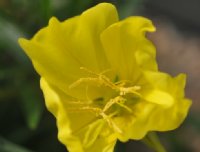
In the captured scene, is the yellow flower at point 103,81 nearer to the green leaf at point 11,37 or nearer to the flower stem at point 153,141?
the flower stem at point 153,141

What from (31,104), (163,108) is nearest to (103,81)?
(163,108)

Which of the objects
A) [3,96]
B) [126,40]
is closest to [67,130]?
[126,40]

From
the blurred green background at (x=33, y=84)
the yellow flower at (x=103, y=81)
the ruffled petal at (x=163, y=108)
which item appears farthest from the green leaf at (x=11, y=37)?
the ruffled petal at (x=163, y=108)

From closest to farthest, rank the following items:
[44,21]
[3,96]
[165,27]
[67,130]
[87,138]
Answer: [67,130] < [87,138] < [44,21] < [3,96] < [165,27]

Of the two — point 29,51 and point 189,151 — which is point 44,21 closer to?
point 29,51

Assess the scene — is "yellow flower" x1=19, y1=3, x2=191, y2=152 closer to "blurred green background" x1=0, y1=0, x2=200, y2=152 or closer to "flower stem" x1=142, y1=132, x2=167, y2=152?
"flower stem" x1=142, y1=132, x2=167, y2=152

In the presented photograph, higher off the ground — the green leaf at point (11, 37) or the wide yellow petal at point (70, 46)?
the wide yellow petal at point (70, 46)
